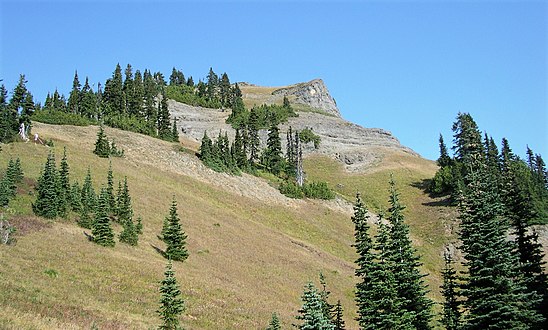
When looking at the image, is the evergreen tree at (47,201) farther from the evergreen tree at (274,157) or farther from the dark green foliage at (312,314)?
the evergreen tree at (274,157)

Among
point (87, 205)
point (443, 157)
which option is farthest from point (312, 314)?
point (443, 157)

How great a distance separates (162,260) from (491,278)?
26741mm

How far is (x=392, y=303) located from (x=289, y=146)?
3619 inches

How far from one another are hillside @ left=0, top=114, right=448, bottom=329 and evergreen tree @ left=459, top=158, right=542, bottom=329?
12972mm

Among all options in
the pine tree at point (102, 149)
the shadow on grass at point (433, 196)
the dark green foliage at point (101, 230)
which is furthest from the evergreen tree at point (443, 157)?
the dark green foliage at point (101, 230)

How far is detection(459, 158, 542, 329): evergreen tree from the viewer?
850 inches

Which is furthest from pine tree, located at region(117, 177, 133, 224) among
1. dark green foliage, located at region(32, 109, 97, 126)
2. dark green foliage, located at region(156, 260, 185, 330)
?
dark green foliage, located at region(32, 109, 97, 126)

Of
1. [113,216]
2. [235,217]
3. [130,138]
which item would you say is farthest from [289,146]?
[113,216]

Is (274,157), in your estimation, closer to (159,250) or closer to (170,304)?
(159,250)

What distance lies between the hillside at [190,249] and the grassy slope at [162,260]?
13 centimetres

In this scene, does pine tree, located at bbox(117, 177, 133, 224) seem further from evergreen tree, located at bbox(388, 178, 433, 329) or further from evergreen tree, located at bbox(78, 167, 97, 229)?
evergreen tree, located at bbox(388, 178, 433, 329)

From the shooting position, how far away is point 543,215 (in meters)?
84.4

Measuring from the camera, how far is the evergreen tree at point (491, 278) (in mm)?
21600

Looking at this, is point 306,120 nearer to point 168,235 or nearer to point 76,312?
point 168,235
